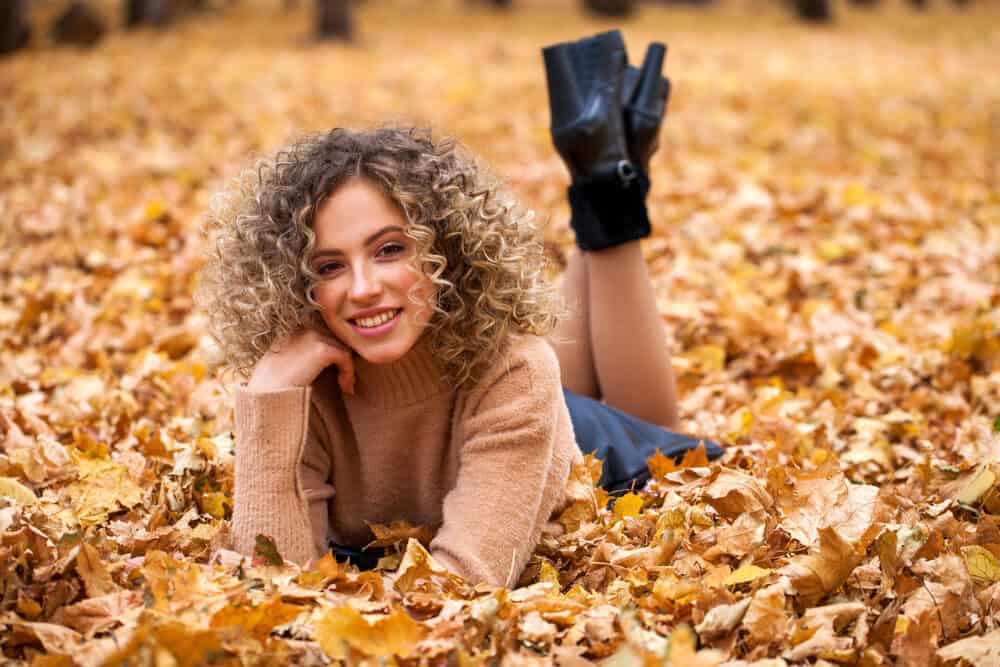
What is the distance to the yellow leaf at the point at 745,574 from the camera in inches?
72.1

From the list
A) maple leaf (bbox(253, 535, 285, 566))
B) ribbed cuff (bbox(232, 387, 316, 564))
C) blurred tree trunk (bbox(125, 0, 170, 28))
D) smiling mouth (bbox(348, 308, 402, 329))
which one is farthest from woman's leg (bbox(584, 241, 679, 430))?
blurred tree trunk (bbox(125, 0, 170, 28))

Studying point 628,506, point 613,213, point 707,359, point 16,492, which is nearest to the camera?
point 16,492

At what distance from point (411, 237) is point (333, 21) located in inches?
440

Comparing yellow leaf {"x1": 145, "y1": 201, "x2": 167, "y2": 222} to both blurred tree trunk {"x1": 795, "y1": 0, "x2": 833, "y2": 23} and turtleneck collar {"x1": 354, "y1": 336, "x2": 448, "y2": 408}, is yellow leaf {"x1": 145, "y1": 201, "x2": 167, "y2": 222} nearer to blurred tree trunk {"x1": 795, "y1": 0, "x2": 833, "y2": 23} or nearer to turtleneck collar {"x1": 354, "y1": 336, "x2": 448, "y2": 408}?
turtleneck collar {"x1": 354, "y1": 336, "x2": 448, "y2": 408}

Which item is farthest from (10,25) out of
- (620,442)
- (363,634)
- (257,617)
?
(363,634)

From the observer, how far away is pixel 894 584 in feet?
6.07

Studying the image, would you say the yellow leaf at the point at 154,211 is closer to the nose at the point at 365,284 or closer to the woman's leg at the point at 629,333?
the woman's leg at the point at 629,333

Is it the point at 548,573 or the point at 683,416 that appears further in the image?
the point at 683,416

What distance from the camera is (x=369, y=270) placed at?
195 centimetres

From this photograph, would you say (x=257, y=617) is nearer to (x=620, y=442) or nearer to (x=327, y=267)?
(x=327, y=267)

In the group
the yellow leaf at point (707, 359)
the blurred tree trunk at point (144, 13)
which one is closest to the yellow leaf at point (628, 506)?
the yellow leaf at point (707, 359)

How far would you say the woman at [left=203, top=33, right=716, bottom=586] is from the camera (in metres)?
1.96

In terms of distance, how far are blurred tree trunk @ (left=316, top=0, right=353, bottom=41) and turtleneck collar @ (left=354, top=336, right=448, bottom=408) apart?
1094 cm

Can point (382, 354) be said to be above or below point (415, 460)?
above
